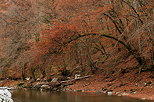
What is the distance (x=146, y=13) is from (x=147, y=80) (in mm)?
3959

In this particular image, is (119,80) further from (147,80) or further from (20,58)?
(20,58)

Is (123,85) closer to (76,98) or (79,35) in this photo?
(76,98)

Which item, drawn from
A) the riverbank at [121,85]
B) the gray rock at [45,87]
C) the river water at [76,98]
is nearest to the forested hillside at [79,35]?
the riverbank at [121,85]

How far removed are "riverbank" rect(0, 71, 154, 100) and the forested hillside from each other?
0.77 m

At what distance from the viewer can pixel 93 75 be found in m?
18.5

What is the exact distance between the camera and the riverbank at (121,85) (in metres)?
12.0

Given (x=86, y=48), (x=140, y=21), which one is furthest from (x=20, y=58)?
(x=140, y=21)

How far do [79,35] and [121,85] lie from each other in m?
4.21

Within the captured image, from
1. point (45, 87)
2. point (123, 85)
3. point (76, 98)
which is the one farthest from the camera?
point (45, 87)

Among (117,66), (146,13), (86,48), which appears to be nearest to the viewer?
(146,13)

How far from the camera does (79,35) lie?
14992 millimetres

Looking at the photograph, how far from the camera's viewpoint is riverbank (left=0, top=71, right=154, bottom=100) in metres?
12.0

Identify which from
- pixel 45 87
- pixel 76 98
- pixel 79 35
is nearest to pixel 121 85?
pixel 76 98

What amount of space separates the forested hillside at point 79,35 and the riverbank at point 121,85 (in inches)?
30.4
